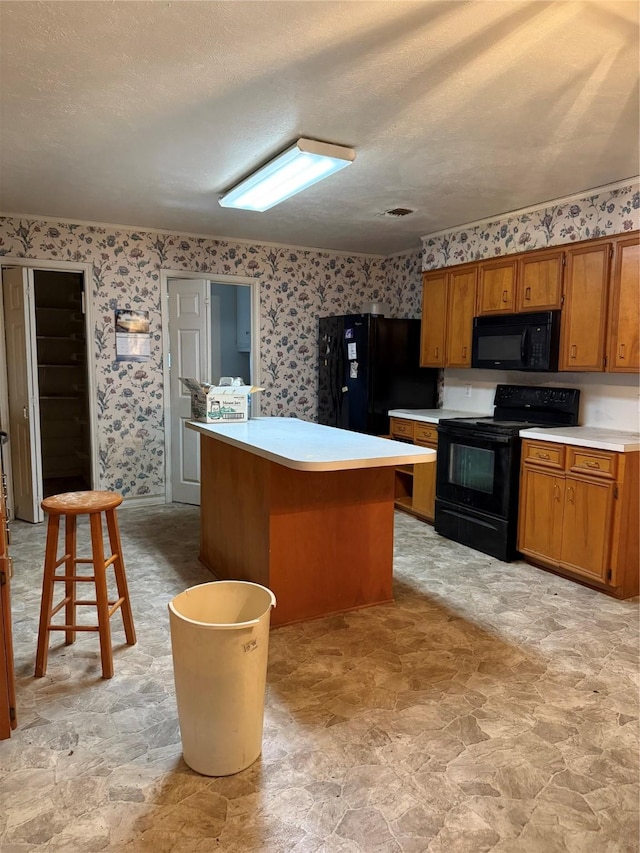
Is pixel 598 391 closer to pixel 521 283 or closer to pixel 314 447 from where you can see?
pixel 521 283

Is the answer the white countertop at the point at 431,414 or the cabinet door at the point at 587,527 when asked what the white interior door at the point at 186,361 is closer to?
the white countertop at the point at 431,414

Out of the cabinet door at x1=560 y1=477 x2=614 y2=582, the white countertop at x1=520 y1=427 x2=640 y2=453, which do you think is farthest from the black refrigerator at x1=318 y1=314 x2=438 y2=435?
the cabinet door at x1=560 y1=477 x2=614 y2=582

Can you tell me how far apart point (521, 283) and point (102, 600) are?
3.40 metres

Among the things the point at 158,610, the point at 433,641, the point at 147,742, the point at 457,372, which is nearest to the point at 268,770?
the point at 147,742

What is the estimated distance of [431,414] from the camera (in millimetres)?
4750

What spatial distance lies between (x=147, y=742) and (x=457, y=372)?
3.96m

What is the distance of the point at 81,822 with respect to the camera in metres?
1.62

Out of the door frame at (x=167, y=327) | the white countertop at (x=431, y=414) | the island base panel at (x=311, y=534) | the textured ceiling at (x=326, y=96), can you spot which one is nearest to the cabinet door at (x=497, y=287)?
the textured ceiling at (x=326, y=96)

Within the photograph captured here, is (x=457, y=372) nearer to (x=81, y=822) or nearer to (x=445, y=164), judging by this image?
(x=445, y=164)

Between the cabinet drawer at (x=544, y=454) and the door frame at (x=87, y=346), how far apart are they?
11.4 ft

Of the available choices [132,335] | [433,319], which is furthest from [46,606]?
[433,319]

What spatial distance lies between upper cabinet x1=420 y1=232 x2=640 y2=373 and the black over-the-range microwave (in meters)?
0.06

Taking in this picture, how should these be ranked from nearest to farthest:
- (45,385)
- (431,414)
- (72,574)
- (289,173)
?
1. (72,574)
2. (289,173)
3. (431,414)
4. (45,385)

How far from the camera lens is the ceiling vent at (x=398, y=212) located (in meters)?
4.07
